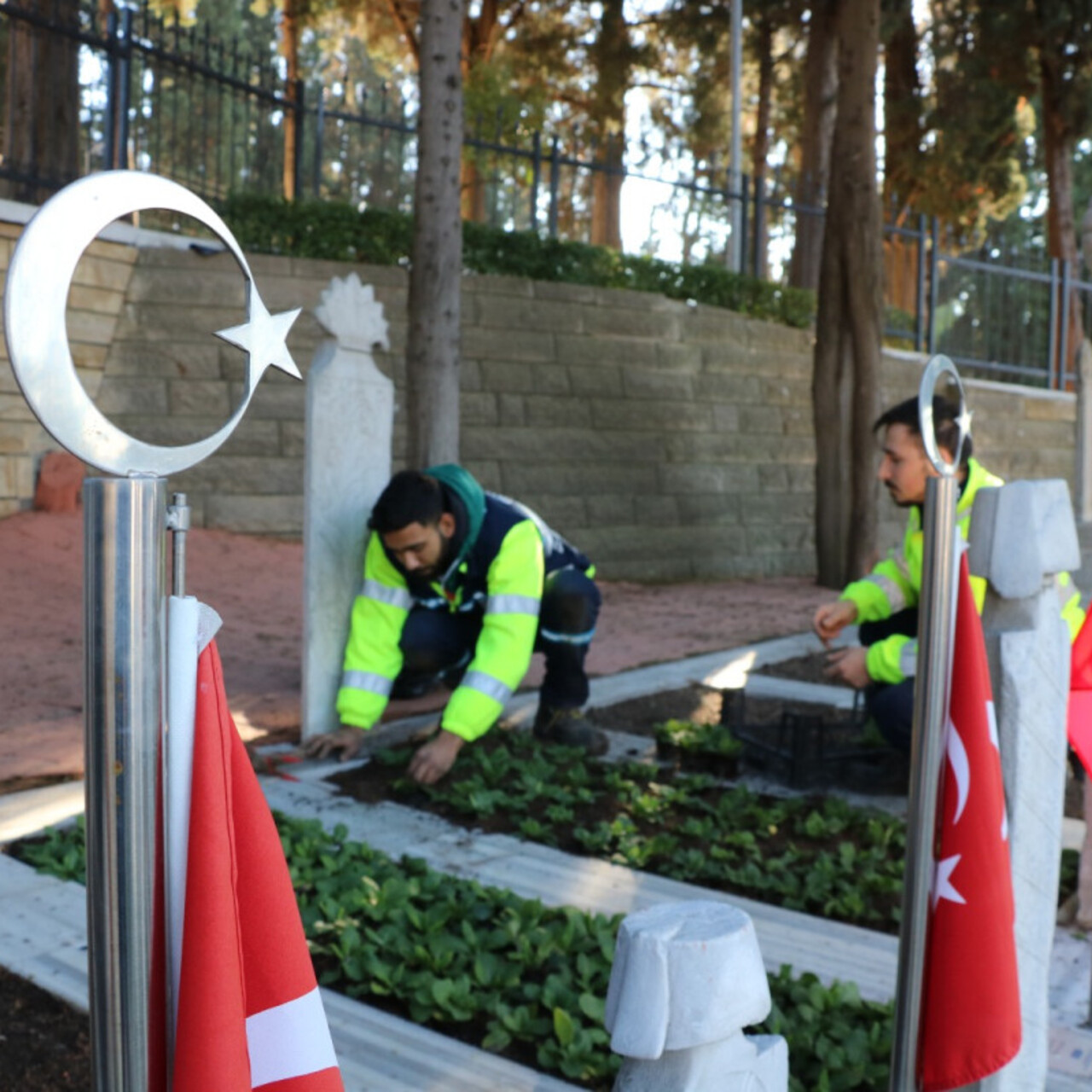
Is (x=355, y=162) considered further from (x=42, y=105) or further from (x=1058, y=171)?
(x=1058, y=171)

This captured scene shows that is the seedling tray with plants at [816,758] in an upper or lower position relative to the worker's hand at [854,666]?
lower

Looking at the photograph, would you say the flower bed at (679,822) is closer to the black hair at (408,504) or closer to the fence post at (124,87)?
the black hair at (408,504)

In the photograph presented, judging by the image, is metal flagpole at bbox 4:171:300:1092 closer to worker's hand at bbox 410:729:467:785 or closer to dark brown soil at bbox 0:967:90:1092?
dark brown soil at bbox 0:967:90:1092

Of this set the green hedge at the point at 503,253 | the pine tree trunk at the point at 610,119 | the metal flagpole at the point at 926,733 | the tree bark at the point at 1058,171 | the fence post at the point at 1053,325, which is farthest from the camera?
the tree bark at the point at 1058,171

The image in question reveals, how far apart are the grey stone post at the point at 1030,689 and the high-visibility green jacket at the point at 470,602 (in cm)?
229

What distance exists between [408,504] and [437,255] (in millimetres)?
4278

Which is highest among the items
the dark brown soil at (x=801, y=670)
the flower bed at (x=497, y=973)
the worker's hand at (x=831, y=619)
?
the worker's hand at (x=831, y=619)

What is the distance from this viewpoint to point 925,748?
1.93 meters

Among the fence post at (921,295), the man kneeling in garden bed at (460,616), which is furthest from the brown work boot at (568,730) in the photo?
the fence post at (921,295)

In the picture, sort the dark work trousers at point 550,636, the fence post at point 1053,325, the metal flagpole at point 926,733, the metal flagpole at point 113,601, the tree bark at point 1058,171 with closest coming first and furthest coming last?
the metal flagpole at point 113,601, the metal flagpole at point 926,733, the dark work trousers at point 550,636, the fence post at point 1053,325, the tree bark at point 1058,171

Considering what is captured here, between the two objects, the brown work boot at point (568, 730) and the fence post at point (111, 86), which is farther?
the fence post at point (111, 86)

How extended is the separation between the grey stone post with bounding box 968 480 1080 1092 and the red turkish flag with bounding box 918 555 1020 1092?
11 cm

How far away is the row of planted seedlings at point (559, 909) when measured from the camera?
2.58 m

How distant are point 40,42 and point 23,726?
23.0 ft
